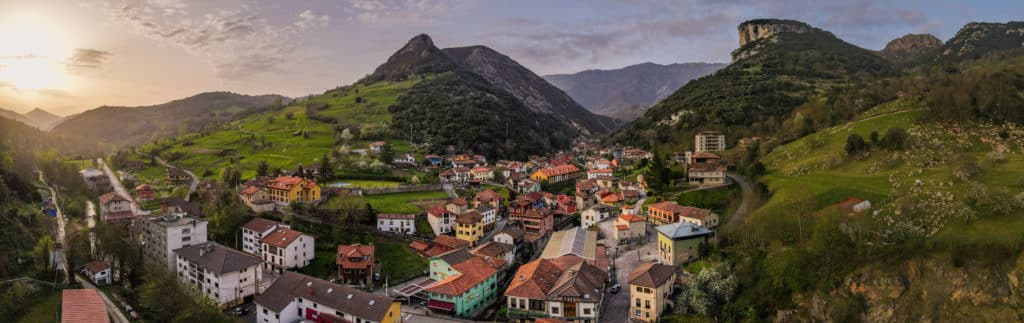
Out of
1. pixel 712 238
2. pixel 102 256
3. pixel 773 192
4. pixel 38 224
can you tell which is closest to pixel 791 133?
pixel 773 192

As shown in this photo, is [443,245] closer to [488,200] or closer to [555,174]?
[488,200]

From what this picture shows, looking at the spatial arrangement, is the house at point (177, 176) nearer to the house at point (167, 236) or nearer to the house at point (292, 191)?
the house at point (292, 191)

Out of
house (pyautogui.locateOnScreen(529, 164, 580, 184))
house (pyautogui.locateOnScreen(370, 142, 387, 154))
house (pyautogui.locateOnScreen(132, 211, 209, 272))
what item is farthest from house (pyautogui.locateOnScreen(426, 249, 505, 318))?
house (pyautogui.locateOnScreen(370, 142, 387, 154))

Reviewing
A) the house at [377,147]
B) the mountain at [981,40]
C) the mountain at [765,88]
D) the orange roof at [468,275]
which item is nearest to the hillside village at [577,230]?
the orange roof at [468,275]

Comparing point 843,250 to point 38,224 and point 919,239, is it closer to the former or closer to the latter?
point 919,239

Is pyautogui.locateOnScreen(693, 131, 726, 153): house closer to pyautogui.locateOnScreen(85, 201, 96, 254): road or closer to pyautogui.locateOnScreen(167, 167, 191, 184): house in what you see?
pyautogui.locateOnScreen(85, 201, 96, 254): road

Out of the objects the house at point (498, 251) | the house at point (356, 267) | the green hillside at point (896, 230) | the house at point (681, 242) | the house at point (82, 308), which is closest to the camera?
the green hillside at point (896, 230)

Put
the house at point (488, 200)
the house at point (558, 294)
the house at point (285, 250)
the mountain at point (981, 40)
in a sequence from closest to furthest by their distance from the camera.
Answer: the house at point (558, 294) → the house at point (285, 250) → the house at point (488, 200) → the mountain at point (981, 40)

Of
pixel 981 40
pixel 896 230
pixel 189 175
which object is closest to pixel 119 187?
pixel 189 175
